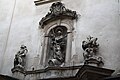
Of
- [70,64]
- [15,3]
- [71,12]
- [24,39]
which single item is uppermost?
[15,3]

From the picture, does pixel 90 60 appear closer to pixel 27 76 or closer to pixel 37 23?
pixel 27 76

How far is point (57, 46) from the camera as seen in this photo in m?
8.28

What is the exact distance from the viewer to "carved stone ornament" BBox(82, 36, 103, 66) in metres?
7.36

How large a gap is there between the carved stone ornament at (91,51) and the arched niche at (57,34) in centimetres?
63

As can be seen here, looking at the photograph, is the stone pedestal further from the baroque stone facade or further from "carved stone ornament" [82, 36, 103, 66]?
"carved stone ornament" [82, 36, 103, 66]

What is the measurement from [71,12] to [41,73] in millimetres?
2087

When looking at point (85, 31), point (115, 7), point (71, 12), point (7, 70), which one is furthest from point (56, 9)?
point (7, 70)

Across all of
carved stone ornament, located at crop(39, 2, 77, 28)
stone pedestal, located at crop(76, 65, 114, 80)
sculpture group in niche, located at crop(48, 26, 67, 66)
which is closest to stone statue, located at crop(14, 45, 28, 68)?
sculpture group in niche, located at crop(48, 26, 67, 66)

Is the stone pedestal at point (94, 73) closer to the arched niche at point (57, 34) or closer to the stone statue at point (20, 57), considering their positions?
the arched niche at point (57, 34)

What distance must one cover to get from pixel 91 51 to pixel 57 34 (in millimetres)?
1584

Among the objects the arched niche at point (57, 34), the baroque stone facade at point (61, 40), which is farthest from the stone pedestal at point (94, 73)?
the arched niche at point (57, 34)

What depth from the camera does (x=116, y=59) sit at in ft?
24.0

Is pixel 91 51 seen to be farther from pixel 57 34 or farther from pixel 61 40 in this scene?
pixel 57 34

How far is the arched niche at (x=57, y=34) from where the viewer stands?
319 inches
